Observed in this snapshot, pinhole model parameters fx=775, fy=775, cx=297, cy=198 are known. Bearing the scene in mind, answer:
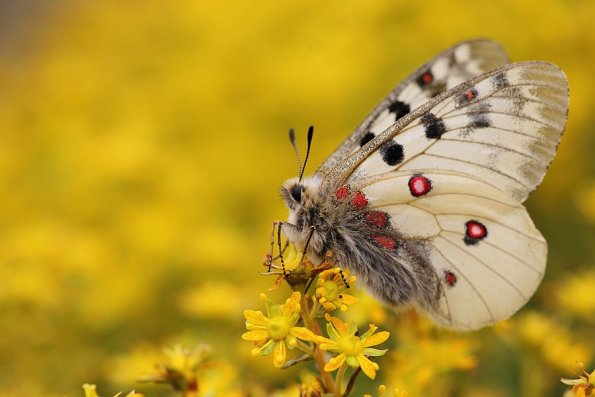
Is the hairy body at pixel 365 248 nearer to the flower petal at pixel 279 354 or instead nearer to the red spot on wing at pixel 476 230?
the red spot on wing at pixel 476 230

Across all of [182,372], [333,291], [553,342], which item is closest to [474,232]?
[553,342]

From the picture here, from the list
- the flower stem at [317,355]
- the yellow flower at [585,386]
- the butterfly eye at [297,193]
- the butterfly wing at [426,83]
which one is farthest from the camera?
the butterfly wing at [426,83]

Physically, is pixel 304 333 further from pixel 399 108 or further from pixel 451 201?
pixel 399 108

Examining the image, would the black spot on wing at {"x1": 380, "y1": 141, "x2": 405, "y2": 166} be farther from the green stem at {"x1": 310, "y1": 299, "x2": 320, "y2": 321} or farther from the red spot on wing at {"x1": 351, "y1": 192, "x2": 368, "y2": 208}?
the green stem at {"x1": 310, "y1": 299, "x2": 320, "y2": 321}

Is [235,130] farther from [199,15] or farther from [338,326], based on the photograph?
[338,326]

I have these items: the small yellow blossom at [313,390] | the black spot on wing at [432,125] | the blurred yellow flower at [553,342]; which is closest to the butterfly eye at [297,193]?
the black spot on wing at [432,125]
